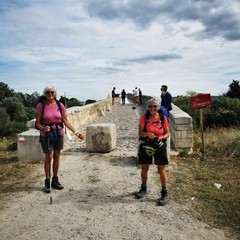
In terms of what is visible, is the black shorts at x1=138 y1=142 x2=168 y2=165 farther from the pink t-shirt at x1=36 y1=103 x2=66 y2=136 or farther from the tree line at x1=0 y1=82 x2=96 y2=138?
the tree line at x1=0 y1=82 x2=96 y2=138

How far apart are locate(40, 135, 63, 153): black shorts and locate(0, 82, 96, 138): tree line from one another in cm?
1962

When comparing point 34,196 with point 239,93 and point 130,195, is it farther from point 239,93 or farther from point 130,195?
point 239,93

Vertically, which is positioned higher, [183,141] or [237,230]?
[183,141]

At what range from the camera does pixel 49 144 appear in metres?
6.02

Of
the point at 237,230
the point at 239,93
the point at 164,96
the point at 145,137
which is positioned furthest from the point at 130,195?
the point at 239,93

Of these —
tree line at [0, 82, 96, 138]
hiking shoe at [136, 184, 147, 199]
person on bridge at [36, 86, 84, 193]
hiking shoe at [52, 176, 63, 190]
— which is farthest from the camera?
tree line at [0, 82, 96, 138]

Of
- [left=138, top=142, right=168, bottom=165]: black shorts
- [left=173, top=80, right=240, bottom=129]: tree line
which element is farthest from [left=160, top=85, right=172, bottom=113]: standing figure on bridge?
[left=173, top=80, right=240, bottom=129]: tree line

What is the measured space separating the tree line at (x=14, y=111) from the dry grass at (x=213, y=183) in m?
18.7

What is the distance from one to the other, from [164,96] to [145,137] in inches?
167

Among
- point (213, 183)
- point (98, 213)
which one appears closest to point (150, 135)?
point (98, 213)

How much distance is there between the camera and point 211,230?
470 cm

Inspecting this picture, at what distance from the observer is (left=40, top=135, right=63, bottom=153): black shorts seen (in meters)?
6.01

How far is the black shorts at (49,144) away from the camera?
6.01 meters

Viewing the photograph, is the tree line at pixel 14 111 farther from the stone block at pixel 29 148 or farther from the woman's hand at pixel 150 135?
the woman's hand at pixel 150 135
